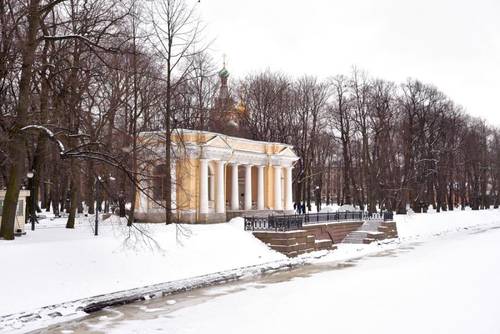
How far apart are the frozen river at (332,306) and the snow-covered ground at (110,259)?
1971 millimetres

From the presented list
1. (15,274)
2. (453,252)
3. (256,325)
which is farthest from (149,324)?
(453,252)

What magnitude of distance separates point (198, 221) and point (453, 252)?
14364 millimetres

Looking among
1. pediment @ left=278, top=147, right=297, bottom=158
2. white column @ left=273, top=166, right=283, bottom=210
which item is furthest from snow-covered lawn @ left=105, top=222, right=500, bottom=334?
pediment @ left=278, top=147, right=297, bottom=158

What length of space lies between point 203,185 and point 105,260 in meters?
13.2

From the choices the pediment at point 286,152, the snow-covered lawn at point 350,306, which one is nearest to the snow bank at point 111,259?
the snow-covered lawn at point 350,306

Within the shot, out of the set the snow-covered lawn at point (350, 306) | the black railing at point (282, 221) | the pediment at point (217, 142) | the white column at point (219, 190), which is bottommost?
the snow-covered lawn at point (350, 306)

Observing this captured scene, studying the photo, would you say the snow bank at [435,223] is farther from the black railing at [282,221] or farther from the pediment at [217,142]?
the pediment at [217,142]

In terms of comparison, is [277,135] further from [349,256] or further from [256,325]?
[256,325]

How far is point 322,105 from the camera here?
53031mm

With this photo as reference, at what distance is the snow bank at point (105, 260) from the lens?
15875 mm

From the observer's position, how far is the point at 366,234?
37.6 m

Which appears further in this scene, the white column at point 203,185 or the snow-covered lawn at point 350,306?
the white column at point 203,185

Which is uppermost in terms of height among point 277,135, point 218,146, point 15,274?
point 277,135

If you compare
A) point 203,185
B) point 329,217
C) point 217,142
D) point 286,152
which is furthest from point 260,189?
point 203,185
